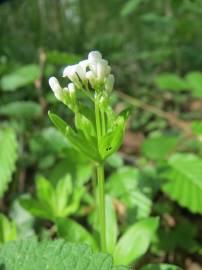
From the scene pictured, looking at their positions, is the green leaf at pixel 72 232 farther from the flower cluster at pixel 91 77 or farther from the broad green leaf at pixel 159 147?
the broad green leaf at pixel 159 147

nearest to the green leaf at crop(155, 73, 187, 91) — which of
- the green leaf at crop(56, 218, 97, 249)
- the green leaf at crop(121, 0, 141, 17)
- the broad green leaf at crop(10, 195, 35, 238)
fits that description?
the green leaf at crop(121, 0, 141, 17)

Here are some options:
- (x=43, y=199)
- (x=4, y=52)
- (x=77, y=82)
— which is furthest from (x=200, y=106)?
(x=77, y=82)

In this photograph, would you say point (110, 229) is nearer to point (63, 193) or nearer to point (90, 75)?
point (63, 193)

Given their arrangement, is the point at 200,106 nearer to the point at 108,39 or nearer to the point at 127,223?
the point at 108,39

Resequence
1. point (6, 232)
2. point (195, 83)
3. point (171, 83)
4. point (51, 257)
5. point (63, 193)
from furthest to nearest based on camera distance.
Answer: point (171, 83), point (195, 83), point (63, 193), point (6, 232), point (51, 257)

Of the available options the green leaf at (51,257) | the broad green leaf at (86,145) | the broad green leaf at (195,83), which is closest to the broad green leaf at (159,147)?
the broad green leaf at (195,83)

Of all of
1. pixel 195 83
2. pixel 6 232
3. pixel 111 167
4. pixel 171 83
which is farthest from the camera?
pixel 171 83

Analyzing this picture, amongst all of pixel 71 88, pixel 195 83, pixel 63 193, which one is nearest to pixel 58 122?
pixel 71 88
